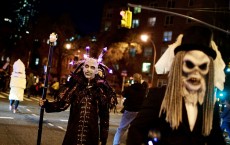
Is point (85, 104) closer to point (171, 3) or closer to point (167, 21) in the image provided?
point (167, 21)

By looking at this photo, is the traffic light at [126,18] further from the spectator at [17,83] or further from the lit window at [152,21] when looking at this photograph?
the lit window at [152,21]

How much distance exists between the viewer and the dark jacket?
10266mm

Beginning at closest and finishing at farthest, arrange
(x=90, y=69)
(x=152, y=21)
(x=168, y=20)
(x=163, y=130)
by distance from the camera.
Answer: (x=163, y=130), (x=90, y=69), (x=168, y=20), (x=152, y=21)

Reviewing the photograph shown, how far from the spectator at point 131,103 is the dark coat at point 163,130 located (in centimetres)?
674

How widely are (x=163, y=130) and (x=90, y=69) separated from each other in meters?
2.83

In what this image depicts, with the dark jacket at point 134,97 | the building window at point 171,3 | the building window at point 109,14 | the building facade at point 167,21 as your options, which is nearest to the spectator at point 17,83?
the dark jacket at point 134,97

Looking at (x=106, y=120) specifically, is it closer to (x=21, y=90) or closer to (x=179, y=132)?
(x=179, y=132)

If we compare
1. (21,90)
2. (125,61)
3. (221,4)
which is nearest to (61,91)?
(21,90)

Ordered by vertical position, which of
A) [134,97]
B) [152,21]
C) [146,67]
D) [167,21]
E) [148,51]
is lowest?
[134,97]

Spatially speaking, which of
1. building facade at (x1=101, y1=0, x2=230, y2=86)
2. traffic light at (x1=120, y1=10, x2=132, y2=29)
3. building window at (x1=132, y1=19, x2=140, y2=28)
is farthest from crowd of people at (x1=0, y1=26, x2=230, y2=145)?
building window at (x1=132, y1=19, x2=140, y2=28)

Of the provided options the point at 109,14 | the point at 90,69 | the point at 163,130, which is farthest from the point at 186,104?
the point at 109,14

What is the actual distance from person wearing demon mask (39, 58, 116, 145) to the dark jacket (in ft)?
14.2

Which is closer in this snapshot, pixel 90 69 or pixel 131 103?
pixel 90 69

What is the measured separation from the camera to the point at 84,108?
5.43 m
